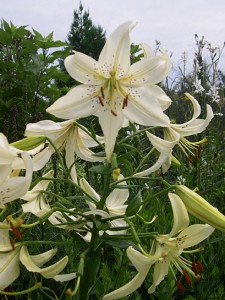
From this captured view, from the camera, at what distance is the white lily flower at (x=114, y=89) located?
41.3 inches

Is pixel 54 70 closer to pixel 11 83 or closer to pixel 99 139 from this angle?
pixel 11 83

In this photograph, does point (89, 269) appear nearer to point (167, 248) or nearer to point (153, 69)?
point (167, 248)

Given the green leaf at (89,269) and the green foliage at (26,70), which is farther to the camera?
the green foliage at (26,70)

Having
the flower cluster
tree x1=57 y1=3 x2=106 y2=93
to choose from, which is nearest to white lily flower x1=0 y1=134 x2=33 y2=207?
the flower cluster

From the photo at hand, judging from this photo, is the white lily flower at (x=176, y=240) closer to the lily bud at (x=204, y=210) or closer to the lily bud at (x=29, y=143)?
the lily bud at (x=204, y=210)

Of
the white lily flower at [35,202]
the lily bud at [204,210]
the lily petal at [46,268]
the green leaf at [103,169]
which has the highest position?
the green leaf at [103,169]

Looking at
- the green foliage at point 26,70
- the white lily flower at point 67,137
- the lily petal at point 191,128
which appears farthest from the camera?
the green foliage at point 26,70

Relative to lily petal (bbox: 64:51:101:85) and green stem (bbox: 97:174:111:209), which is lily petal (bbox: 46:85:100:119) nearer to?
lily petal (bbox: 64:51:101:85)

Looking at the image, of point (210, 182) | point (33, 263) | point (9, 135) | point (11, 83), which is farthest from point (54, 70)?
point (33, 263)

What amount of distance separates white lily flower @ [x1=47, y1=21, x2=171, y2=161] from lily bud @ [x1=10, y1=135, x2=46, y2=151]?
0.24 ft

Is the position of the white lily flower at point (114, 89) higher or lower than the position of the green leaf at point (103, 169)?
higher

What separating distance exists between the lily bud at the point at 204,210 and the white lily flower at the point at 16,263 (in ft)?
0.97

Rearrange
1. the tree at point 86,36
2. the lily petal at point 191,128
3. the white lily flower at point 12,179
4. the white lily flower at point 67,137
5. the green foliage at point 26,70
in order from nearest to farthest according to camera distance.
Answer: the white lily flower at point 12,179
the white lily flower at point 67,137
the lily petal at point 191,128
the green foliage at point 26,70
the tree at point 86,36

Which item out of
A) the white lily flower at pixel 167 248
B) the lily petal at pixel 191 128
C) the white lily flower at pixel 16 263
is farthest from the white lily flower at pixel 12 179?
the lily petal at pixel 191 128
